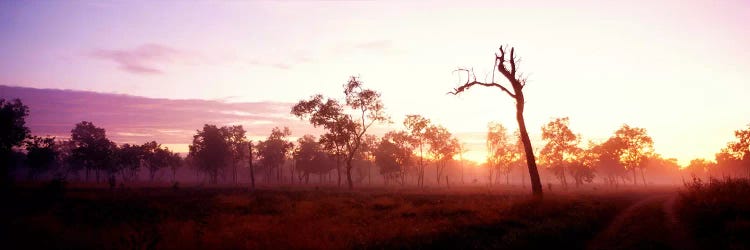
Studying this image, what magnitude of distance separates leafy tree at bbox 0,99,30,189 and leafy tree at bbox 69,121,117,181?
20.1m

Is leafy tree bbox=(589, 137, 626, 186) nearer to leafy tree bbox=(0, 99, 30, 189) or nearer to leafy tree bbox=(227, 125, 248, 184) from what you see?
leafy tree bbox=(227, 125, 248, 184)

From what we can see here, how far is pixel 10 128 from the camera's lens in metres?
58.9

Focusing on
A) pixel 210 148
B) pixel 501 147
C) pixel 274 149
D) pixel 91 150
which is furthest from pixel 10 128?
pixel 501 147

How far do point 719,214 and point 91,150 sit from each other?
10375 centimetres

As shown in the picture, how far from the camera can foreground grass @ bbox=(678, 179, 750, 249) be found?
9.92 m

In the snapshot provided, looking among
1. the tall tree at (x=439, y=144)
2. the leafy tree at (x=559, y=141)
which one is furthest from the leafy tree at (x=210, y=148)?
the leafy tree at (x=559, y=141)

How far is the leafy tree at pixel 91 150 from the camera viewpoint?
Result: 8338cm

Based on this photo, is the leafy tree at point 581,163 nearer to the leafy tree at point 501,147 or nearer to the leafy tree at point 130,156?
the leafy tree at point 501,147

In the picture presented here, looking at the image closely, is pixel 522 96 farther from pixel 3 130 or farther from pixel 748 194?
pixel 3 130

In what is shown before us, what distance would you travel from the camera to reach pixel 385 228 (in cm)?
1425

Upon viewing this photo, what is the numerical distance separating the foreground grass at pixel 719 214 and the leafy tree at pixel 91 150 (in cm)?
10177

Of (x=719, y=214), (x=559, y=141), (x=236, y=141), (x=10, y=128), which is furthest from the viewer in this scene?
(x=236, y=141)

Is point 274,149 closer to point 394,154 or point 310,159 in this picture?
point 310,159

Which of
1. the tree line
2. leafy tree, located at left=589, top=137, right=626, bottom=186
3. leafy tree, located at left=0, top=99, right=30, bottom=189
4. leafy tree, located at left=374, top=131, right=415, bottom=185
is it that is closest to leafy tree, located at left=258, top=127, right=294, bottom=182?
the tree line
